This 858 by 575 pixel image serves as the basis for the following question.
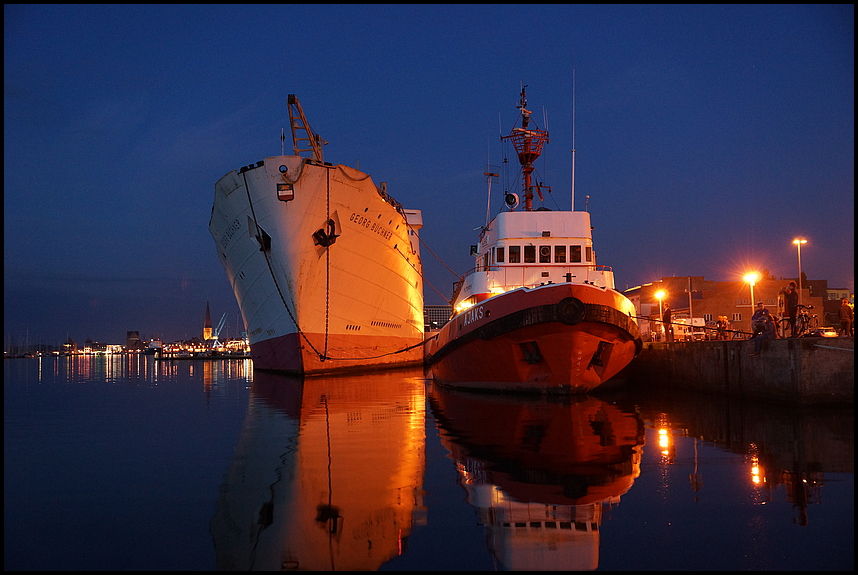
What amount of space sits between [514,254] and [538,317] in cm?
468

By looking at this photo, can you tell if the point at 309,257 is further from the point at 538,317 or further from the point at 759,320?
the point at 759,320

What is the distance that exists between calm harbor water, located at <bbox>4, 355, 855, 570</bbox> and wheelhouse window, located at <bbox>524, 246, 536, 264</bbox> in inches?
280

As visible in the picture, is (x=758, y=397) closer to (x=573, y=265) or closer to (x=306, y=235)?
(x=573, y=265)

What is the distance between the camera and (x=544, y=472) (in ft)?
20.8

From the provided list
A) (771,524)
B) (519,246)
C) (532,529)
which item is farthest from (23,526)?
(519,246)

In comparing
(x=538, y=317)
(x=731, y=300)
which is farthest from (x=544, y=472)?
(x=731, y=300)

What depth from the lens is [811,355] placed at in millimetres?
10727

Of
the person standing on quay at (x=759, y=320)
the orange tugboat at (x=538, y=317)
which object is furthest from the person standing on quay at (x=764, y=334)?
the orange tugboat at (x=538, y=317)

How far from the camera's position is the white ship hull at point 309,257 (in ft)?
71.9

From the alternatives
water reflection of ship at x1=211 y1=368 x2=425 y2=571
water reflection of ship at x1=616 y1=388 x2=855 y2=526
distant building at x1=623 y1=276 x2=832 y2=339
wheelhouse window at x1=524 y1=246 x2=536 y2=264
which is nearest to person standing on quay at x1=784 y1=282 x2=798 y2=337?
water reflection of ship at x1=616 y1=388 x2=855 y2=526

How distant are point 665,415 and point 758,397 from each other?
258 centimetres

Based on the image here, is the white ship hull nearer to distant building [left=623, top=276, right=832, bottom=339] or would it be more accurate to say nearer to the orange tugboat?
the orange tugboat

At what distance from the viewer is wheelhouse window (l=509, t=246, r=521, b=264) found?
17.4 m

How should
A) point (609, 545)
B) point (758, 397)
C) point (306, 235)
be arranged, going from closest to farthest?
point (609, 545) < point (758, 397) < point (306, 235)
